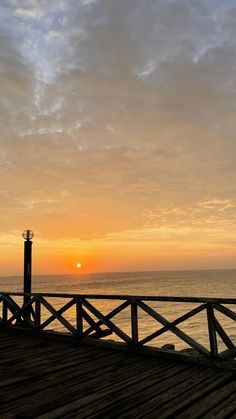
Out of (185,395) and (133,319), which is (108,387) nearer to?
(185,395)

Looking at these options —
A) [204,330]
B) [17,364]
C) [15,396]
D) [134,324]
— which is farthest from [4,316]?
[204,330]

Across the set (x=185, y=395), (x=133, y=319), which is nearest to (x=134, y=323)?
(x=133, y=319)

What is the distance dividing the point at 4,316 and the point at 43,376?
531 cm

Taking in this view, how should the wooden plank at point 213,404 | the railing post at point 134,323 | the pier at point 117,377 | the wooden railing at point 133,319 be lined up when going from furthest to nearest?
1. the railing post at point 134,323
2. the wooden railing at point 133,319
3. the pier at point 117,377
4. the wooden plank at point 213,404

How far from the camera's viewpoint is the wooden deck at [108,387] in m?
4.11

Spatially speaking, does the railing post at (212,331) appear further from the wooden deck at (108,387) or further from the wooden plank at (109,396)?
the wooden plank at (109,396)

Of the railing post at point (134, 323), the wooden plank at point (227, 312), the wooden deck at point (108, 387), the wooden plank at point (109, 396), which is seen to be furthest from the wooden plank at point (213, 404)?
the railing post at point (134, 323)

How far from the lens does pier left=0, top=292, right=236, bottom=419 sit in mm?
4180

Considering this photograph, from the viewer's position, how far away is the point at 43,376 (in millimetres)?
5590

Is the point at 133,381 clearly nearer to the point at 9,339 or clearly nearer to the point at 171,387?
the point at 171,387

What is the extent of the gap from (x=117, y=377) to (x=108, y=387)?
0.47 meters

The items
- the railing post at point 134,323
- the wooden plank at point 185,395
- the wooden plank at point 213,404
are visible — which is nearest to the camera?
the wooden plank at point 213,404

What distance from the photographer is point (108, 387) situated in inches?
195

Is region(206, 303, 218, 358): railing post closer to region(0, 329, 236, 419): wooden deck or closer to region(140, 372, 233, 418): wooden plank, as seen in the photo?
region(0, 329, 236, 419): wooden deck
